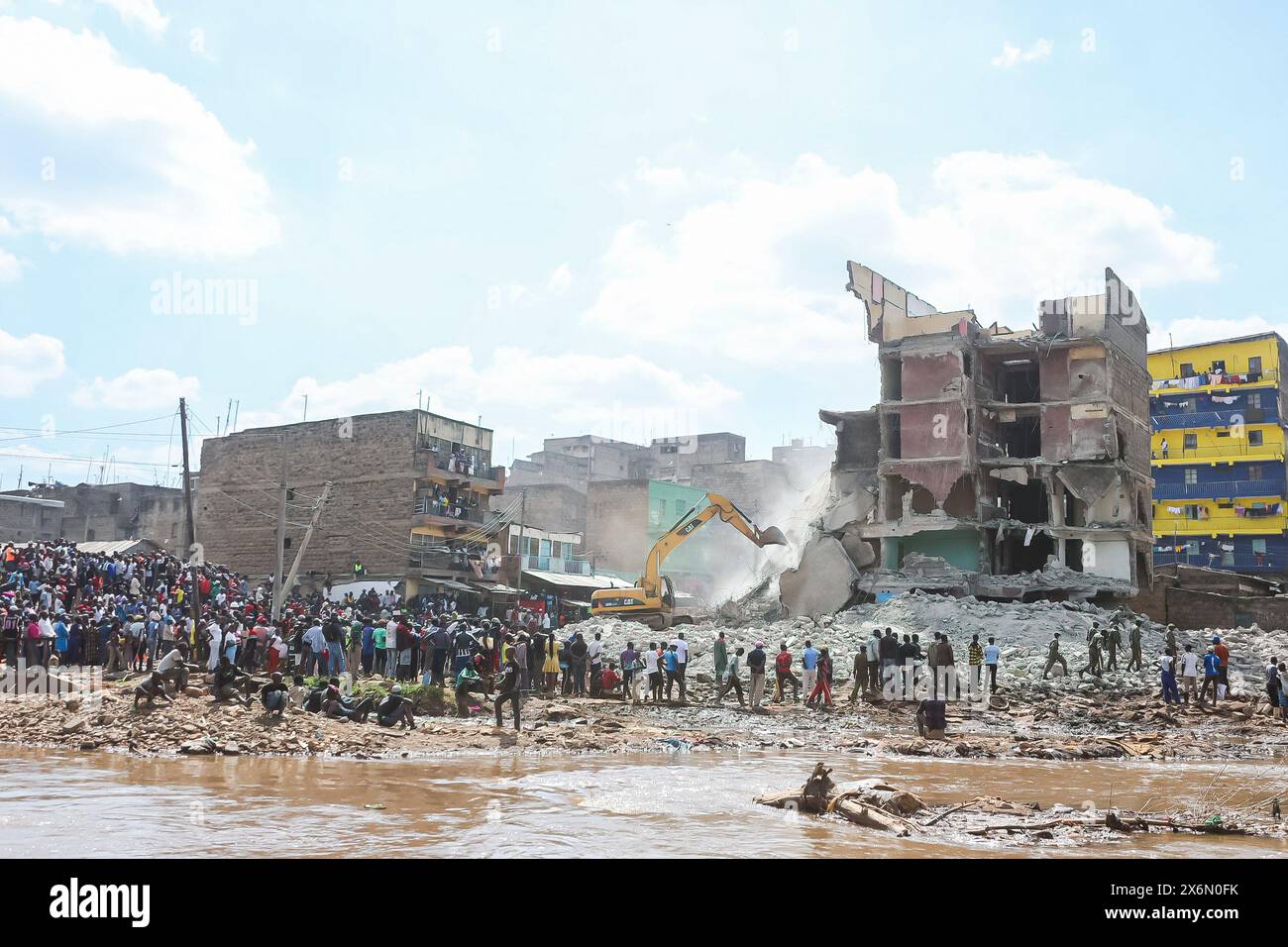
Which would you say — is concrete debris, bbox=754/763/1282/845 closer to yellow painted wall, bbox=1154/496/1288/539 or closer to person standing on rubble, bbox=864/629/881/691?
person standing on rubble, bbox=864/629/881/691

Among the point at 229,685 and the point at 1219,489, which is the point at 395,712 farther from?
the point at 1219,489

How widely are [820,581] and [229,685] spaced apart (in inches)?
1042

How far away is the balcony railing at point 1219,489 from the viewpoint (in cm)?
5897

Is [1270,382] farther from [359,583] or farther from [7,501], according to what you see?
[7,501]

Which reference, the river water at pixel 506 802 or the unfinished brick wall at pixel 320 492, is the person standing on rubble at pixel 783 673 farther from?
the unfinished brick wall at pixel 320 492

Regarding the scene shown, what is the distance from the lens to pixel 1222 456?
2381 inches

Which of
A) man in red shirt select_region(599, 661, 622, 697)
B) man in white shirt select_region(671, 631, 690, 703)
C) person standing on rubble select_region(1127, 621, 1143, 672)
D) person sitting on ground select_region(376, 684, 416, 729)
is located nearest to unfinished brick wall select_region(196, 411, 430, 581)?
man in red shirt select_region(599, 661, 622, 697)

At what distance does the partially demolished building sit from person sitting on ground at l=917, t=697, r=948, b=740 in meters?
20.3

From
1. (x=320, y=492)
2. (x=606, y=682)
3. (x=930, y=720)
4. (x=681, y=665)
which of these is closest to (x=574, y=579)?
(x=320, y=492)

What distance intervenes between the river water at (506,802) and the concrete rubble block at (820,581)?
23538 mm

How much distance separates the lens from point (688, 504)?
69.3 meters

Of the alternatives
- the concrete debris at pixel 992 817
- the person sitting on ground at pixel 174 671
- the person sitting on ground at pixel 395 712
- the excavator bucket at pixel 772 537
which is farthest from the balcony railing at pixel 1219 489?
the person sitting on ground at pixel 174 671
